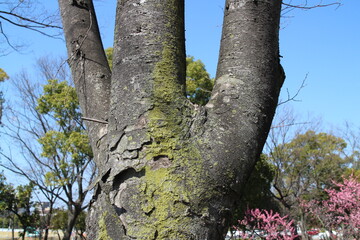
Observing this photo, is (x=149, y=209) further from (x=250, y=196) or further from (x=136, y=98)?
(x=250, y=196)

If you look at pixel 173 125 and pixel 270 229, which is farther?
pixel 270 229

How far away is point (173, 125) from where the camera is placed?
3.55ft

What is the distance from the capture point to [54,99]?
12.1m

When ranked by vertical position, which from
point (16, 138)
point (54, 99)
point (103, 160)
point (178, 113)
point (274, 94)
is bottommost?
point (103, 160)

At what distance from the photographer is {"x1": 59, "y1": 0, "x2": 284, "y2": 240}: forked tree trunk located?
98 cm

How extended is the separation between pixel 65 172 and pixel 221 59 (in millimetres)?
12752

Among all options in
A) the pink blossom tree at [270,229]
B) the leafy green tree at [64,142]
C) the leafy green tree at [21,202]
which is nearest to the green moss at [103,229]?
the pink blossom tree at [270,229]

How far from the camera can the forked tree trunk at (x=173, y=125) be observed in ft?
3.20

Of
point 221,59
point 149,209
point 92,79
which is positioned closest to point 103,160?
point 149,209

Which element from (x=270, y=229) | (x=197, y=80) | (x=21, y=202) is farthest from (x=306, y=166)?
(x=21, y=202)

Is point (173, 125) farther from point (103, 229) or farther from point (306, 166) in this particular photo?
point (306, 166)

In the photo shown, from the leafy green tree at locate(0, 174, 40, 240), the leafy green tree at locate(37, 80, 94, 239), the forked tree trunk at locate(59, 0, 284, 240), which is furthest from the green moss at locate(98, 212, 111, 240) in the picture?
the leafy green tree at locate(0, 174, 40, 240)

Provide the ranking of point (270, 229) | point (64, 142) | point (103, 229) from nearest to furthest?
1. point (103, 229)
2. point (270, 229)
3. point (64, 142)

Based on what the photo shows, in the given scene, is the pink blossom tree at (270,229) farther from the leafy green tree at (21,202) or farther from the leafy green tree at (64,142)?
the leafy green tree at (21,202)
